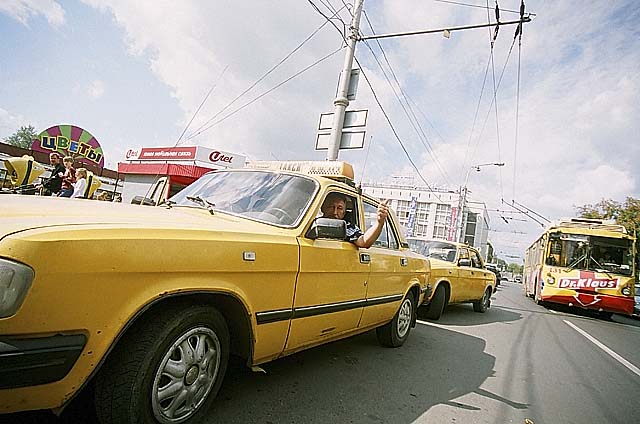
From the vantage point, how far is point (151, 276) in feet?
6.04

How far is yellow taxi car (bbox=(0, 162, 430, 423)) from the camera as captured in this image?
1523 millimetres

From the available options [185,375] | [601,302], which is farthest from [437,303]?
[601,302]

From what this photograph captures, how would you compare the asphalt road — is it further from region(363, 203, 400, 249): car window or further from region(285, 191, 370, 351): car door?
region(363, 203, 400, 249): car window

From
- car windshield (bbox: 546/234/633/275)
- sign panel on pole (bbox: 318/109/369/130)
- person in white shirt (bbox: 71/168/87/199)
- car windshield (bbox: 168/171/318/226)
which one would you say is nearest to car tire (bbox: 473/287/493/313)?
car windshield (bbox: 546/234/633/275)

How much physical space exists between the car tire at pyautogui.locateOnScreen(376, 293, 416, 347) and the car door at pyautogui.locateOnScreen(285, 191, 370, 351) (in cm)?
123

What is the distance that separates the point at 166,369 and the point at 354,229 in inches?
84.7

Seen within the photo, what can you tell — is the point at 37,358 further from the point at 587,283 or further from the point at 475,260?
the point at 587,283

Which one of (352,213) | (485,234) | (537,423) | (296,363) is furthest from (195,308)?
(485,234)

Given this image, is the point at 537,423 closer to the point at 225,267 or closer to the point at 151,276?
the point at 225,267

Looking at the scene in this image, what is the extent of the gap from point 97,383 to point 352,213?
269 centimetres

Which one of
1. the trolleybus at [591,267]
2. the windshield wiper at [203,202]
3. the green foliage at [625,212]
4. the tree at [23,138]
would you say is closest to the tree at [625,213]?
the green foliage at [625,212]

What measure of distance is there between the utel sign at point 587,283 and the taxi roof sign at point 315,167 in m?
10.4

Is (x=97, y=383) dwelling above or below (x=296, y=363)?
above

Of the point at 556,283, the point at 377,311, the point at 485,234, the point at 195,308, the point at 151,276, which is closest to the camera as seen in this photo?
the point at 151,276
